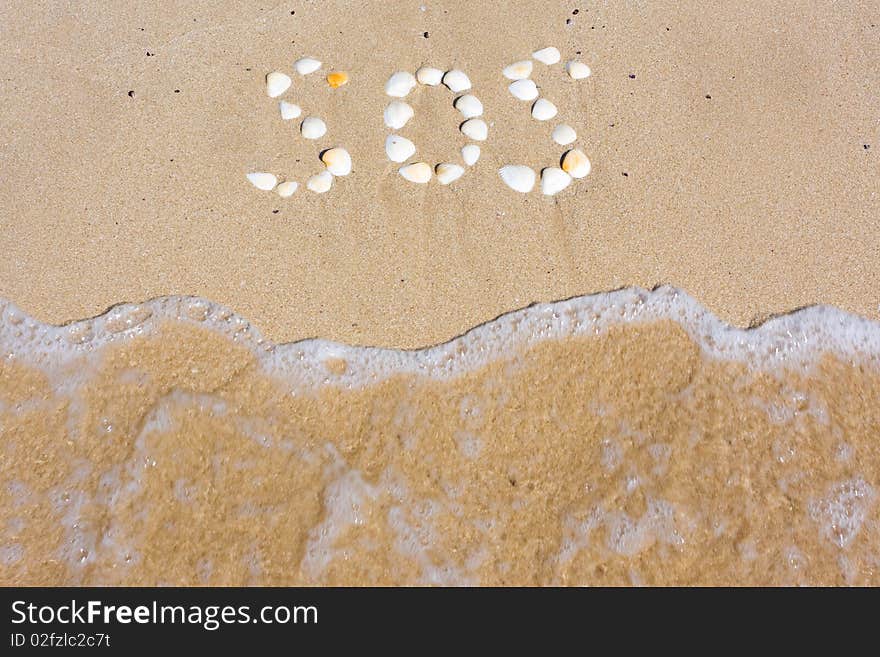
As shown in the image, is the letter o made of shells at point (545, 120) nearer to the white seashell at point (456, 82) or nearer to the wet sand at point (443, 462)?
the white seashell at point (456, 82)

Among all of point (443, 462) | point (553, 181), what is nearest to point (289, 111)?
point (553, 181)

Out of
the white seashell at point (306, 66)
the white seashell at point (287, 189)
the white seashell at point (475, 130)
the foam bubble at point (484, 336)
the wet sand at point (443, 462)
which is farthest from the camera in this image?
the white seashell at point (306, 66)

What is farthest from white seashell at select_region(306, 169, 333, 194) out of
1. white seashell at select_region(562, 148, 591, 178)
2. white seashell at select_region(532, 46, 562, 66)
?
white seashell at select_region(532, 46, 562, 66)

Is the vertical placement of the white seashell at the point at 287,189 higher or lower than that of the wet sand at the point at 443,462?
higher

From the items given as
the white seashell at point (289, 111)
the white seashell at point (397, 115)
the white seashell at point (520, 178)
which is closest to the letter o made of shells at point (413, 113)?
the white seashell at point (397, 115)

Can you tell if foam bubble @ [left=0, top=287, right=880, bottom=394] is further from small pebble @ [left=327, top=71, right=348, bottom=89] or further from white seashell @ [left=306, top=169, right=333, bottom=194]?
small pebble @ [left=327, top=71, right=348, bottom=89]
